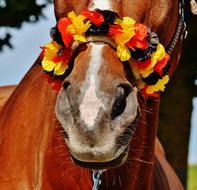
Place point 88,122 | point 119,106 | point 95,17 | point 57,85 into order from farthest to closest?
point 57,85, point 95,17, point 119,106, point 88,122

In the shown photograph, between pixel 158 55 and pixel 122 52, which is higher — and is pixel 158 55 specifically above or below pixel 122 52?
below

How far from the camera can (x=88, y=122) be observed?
12.8ft

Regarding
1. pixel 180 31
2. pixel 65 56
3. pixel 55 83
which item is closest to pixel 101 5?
pixel 65 56

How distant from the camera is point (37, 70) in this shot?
5.33 m

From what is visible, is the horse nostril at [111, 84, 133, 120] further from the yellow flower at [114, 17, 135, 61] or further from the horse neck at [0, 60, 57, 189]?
the horse neck at [0, 60, 57, 189]

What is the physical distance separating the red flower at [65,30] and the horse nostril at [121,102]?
45 cm

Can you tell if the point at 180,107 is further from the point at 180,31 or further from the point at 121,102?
the point at 121,102

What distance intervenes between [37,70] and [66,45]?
103 centimetres

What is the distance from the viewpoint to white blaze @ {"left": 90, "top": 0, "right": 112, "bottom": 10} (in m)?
4.29

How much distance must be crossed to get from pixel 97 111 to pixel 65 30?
2.01 ft

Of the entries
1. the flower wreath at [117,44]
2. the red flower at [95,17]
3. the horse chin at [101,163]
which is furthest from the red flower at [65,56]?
the horse chin at [101,163]

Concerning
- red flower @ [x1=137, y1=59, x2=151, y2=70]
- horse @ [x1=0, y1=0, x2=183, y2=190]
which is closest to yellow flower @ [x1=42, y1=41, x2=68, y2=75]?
horse @ [x1=0, y1=0, x2=183, y2=190]

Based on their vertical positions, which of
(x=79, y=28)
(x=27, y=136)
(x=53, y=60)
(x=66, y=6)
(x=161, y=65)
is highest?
(x=79, y=28)

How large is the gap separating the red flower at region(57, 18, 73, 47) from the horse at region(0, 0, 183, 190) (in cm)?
12
